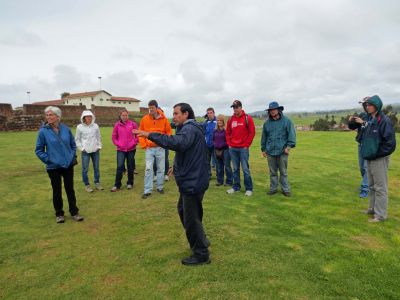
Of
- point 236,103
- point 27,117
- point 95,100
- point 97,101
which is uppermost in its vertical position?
point 95,100

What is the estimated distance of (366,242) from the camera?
505 centimetres

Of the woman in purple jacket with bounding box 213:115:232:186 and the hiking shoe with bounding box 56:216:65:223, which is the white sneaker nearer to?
the woman in purple jacket with bounding box 213:115:232:186

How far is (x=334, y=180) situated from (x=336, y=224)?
477 cm

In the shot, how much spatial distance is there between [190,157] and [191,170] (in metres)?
0.19

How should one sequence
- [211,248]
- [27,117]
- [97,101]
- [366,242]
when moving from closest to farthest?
[211,248], [366,242], [27,117], [97,101]

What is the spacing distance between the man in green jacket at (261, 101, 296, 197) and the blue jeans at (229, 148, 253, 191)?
1.99 feet

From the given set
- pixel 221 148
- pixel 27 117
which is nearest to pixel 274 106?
pixel 221 148

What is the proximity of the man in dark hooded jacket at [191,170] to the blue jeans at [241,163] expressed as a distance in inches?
148

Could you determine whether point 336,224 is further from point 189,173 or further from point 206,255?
point 189,173

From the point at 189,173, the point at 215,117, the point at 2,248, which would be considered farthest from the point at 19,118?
the point at 189,173

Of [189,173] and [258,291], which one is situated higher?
[189,173]

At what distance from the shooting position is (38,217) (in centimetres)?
634

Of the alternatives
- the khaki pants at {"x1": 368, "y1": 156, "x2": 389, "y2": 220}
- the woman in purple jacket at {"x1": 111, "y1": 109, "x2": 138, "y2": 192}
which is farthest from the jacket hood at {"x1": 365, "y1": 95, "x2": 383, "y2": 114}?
the woman in purple jacket at {"x1": 111, "y1": 109, "x2": 138, "y2": 192}

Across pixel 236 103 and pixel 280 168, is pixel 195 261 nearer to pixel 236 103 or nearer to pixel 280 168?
pixel 280 168
